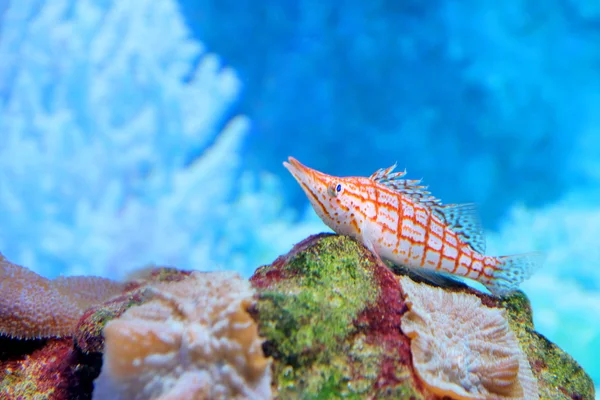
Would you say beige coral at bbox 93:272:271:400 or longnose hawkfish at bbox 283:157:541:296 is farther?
longnose hawkfish at bbox 283:157:541:296

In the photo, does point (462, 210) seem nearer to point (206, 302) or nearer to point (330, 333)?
Answer: point (330, 333)

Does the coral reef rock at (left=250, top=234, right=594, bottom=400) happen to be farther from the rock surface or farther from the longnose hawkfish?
the longnose hawkfish

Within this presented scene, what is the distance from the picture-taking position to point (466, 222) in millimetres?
3957

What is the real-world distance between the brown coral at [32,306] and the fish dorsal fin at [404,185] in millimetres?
3275

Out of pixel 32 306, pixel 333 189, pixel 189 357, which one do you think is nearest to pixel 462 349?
pixel 333 189

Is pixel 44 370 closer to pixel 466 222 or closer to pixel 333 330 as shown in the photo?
pixel 333 330

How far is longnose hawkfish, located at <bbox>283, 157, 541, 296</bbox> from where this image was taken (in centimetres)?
322

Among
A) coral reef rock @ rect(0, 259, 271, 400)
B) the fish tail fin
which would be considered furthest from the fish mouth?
the fish tail fin

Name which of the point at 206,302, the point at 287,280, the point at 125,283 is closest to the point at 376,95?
the point at 125,283

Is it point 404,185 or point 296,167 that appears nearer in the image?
point 296,167

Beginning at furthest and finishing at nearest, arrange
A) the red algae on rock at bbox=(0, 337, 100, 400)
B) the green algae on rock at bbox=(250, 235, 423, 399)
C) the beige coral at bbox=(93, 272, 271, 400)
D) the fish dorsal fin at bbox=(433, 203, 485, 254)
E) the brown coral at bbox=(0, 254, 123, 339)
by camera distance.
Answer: the fish dorsal fin at bbox=(433, 203, 485, 254), the brown coral at bbox=(0, 254, 123, 339), the red algae on rock at bbox=(0, 337, 100, 400), the green algae on rock at bbox=(250, 235, 423, 399), the beige coral at bbox=(93, 272, 271, 400)

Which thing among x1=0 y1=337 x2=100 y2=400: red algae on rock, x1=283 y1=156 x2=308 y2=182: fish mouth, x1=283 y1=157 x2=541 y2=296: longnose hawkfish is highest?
x1=283 y1=156 x2=308 y2=182: fish mouth

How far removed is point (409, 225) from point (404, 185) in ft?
1.39

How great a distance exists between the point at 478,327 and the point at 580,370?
1259 mm
